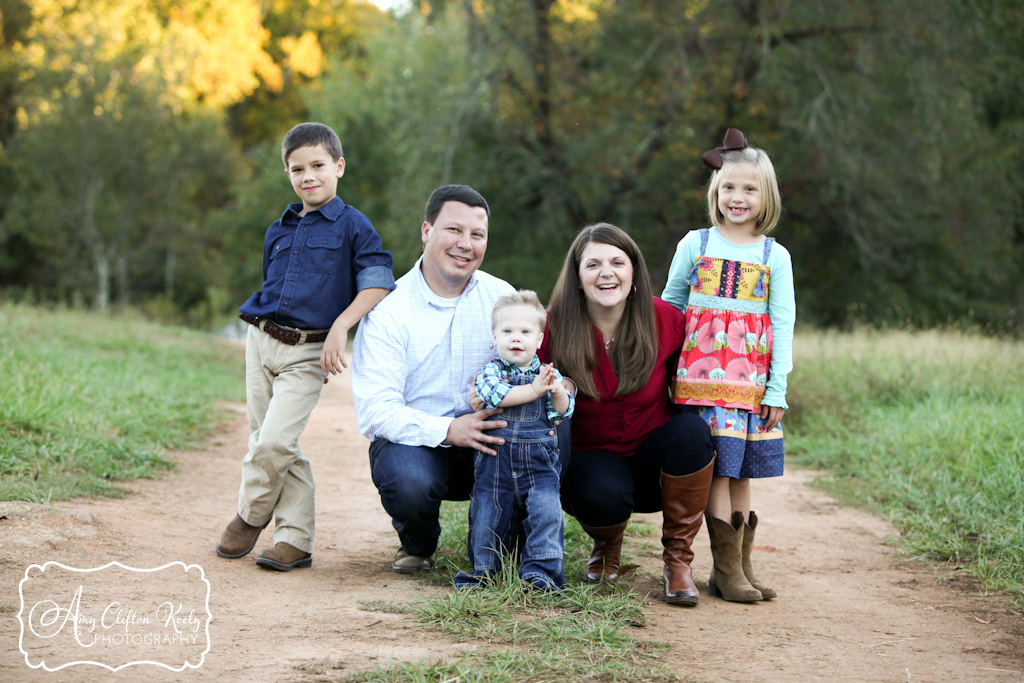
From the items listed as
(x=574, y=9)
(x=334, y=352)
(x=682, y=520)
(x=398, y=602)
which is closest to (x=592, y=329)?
(x=682, y=520)

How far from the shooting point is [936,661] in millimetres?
3057

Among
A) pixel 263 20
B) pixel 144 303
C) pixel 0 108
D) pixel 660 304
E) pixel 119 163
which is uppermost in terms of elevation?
pixel 263 20

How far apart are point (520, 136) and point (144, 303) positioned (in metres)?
15.5

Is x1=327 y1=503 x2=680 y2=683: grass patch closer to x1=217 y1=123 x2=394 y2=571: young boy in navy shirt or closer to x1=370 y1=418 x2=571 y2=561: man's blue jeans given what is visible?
x1=370 y1=418 x2=571 y2=561: man's blue jeans

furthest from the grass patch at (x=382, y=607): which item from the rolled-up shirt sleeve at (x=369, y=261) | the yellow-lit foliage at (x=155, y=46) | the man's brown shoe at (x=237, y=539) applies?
the yellow-lit foliage at (x=155, y=46)

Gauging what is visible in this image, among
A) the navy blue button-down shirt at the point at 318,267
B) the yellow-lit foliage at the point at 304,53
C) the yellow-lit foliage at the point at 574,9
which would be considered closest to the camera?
the navy blue button-down shirt at the point at 318,267

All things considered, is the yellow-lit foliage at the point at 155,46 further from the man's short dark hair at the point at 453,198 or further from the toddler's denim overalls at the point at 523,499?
the toddler's denim overalls at the point at 523,499

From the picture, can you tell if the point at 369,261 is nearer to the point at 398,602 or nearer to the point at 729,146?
the point at 398,602

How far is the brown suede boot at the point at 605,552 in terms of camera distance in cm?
380

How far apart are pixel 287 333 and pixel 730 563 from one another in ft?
6.98

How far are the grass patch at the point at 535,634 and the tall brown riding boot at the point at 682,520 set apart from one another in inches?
6.6

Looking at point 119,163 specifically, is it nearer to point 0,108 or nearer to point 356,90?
point 0,108

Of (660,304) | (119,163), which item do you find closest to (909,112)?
(660,304)

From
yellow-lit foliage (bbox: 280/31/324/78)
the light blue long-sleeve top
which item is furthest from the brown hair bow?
yellow-lit foliage (bbox: 280/31/324/78)
